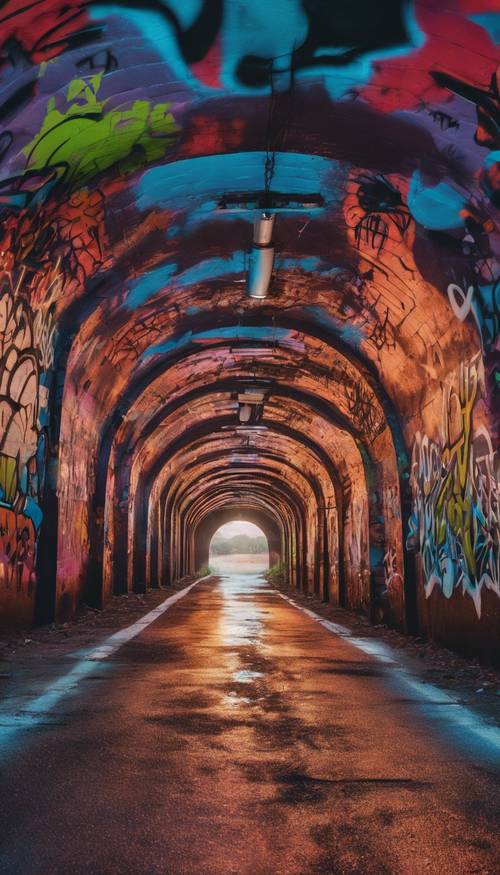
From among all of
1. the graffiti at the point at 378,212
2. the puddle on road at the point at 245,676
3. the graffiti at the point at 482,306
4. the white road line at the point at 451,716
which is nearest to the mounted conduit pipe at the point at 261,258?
the graffiti at the point at 378,212

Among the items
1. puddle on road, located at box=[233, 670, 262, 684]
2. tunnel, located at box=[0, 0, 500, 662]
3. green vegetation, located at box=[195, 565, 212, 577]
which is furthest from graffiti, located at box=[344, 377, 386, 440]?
green vegetation, located at box=[195, 565, 212, 577]

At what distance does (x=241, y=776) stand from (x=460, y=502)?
585 cm

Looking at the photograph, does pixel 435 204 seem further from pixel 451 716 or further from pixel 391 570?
pixel 391 570

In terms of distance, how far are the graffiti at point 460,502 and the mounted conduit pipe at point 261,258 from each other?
306cm

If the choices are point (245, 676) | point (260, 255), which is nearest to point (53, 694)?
point (245, 676)

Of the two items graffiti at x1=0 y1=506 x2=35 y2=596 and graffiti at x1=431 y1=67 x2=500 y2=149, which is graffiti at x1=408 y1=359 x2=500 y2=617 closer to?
graffiti at x1=431 y1=67 x2=500 y2=149

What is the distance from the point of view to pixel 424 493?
11.0m

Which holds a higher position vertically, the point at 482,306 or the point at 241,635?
the point at 482,306

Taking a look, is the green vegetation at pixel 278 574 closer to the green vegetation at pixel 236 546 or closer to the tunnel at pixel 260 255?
the tunnel at pixel 260 255

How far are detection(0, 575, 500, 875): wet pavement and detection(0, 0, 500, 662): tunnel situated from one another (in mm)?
2951

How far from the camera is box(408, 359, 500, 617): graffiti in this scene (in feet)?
26.2

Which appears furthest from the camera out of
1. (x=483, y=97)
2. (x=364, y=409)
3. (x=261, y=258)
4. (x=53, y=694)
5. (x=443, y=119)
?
(x=364, y=409)

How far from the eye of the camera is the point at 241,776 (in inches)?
152

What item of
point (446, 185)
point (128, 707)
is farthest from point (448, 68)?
point (128, 707)
